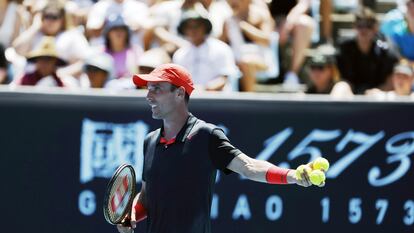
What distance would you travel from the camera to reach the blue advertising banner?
7.08 m

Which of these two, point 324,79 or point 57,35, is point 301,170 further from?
point 57,35

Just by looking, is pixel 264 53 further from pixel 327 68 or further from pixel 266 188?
pixel 266 188

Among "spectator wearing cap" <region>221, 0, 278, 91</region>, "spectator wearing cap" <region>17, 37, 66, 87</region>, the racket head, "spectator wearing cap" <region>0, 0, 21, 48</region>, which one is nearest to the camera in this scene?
the racket head

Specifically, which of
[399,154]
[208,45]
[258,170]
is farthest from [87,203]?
[258,170]

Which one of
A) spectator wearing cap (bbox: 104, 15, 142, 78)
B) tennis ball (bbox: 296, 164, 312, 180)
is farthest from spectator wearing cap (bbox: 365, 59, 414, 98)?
tennis ball (bbox: 296, 164, 312, 180)

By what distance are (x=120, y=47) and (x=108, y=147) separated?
1457 millimetres

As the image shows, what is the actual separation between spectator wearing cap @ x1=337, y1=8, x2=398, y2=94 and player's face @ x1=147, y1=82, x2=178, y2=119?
4.32 meters

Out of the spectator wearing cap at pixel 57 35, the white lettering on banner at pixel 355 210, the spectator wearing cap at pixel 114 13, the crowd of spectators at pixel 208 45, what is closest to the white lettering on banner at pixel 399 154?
the white lettering on banner at pixel 355 210

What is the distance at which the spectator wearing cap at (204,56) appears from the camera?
8.12 metres

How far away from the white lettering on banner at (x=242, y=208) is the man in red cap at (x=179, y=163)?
265 centimetres

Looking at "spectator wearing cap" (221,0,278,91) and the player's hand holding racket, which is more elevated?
"spectator wearing cap" (221,0,278,91)

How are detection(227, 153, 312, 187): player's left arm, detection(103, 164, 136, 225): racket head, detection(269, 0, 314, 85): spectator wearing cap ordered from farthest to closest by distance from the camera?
1. detection(269, 0, 314, 85): spectator wearing cap
2. detection(103, 164, 136, 225): racket head
3. detection(227, 153, 312, 187): player's left arm

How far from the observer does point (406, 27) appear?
30.2ft

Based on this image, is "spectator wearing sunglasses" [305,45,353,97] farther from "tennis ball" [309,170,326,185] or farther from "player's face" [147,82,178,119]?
"tennis ball" [309,170,326,185]
